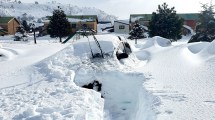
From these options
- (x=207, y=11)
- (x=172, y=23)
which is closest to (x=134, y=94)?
(x=207, y=11)

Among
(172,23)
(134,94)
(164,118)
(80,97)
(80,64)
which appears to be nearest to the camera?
(164,118)

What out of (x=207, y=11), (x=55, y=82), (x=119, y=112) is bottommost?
(x=119, y=112)

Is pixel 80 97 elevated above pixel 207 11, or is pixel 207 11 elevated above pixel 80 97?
pixel 207 11

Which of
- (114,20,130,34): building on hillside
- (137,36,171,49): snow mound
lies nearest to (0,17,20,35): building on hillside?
(114,20,130,34): building on hillside

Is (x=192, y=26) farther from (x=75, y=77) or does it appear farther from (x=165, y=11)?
(x=75, y=77)

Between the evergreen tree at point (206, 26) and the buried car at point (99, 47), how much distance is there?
1919cm

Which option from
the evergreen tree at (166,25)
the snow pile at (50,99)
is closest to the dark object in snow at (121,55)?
the snow pile at (50,99)

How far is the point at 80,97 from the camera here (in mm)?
7934

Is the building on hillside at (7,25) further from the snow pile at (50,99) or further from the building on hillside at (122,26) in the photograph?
the snow pile at (50,99)

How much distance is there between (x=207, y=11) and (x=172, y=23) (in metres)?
8.34

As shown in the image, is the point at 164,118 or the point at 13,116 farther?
the point at 13,116

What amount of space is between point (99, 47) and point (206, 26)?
829 inches

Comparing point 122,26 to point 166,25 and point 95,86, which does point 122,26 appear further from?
point 95,86

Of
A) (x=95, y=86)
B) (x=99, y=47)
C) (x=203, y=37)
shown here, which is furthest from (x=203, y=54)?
(x=203, y=37)
